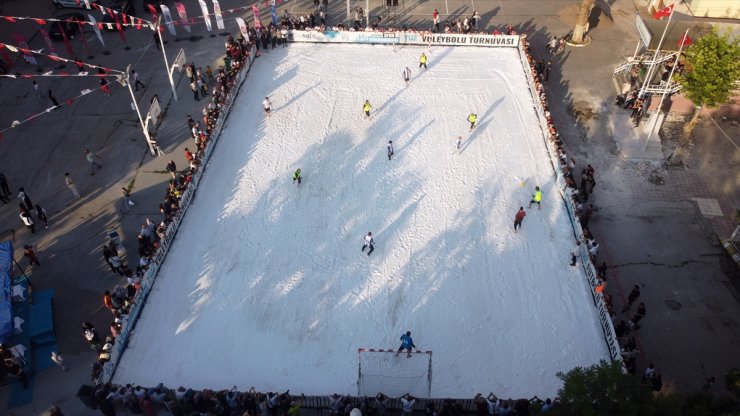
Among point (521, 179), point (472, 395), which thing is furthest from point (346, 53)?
point (472, 395)

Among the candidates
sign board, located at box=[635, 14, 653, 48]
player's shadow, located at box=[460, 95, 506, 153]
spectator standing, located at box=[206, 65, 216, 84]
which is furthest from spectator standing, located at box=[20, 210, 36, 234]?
sign board, located at box=[635, 14, 653, 48]

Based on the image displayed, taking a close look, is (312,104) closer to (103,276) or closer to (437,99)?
(437,99)

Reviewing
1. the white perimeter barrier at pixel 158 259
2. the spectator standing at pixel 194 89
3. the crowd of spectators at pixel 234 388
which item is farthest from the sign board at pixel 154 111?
the white perimeter barrier at pixel 158 259

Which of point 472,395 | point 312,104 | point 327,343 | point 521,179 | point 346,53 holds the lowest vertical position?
point 472,395

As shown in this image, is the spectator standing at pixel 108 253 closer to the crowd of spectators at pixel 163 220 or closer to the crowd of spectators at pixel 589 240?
the crowd of spectators at pixel 163 220

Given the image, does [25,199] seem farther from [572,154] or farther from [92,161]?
[572,154]

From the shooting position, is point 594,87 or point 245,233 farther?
point 594,87

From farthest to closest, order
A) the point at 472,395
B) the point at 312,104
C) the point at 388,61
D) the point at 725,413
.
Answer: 1. the point at 388,61
2. the point at 312,104
3. the point at 472,395
4. the point at 725,413
